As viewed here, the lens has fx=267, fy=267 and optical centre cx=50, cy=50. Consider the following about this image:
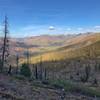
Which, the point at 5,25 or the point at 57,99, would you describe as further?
the point at 5,25

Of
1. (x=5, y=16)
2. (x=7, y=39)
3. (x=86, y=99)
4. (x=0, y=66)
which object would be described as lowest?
(x=86, y=99)

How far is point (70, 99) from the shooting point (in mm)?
40156

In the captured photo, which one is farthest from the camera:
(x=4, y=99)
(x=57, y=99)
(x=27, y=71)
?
(x=27, y=71)

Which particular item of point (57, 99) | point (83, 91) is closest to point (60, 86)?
point (83, 91)

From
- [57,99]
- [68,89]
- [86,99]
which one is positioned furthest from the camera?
[68,89]

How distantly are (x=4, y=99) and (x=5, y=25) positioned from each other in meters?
37.6

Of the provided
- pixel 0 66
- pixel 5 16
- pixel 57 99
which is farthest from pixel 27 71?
pixel 57 99

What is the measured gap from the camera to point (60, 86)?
5706 cm

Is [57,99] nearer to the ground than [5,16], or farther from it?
nearer to the ground

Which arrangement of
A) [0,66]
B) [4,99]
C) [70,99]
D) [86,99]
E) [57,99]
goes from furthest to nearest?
Answer: [0,66]
[86,99]
[70,99]
[57,99]
[4,99]

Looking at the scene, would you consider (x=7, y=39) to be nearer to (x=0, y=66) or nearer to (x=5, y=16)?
(x=5, y=16)

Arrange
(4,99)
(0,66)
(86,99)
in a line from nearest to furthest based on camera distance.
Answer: (4,99)
(86,99)
(0,66)

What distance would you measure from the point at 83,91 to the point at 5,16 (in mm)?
24130

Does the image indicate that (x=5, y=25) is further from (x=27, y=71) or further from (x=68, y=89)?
(x=27, y=71)
